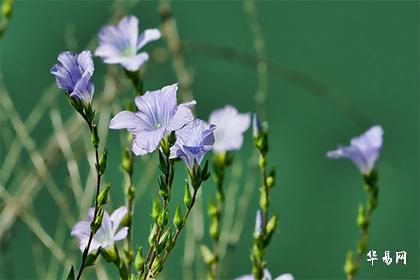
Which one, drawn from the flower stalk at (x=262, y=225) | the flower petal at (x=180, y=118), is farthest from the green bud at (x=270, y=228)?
the flower petal at (x=180, y=118)

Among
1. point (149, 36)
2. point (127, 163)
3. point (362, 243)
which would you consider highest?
point (149, 36)

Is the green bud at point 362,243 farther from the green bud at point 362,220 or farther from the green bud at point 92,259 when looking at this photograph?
the green bud at point 92,259

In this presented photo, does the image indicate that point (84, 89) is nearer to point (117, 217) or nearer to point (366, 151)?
point (117, 217)

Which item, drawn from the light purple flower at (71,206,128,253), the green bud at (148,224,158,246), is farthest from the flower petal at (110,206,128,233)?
the green bud at (148,224,158,246)

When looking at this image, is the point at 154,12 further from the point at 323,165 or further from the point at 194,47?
the point at 323,165

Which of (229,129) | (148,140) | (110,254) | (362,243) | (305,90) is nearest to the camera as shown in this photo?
(148,140)

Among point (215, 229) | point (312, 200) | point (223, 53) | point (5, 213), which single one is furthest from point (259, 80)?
point (215, 229)

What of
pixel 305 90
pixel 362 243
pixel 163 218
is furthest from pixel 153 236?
pixel 305 90

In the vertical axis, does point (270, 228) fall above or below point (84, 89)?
below
